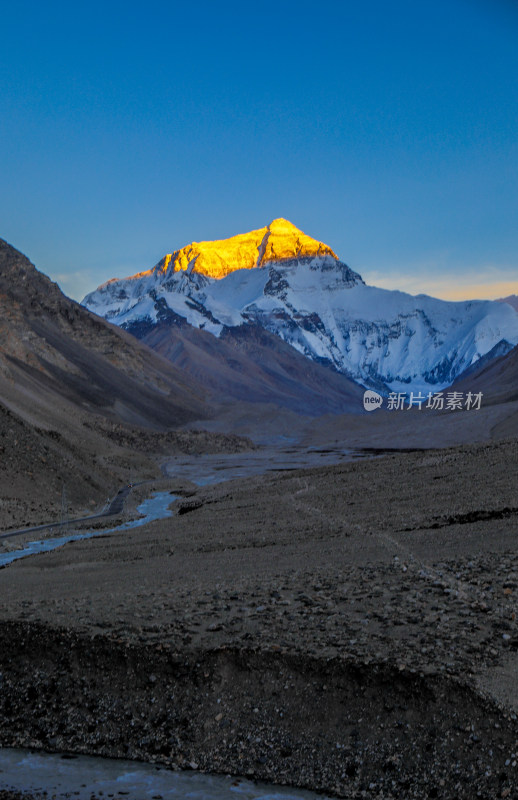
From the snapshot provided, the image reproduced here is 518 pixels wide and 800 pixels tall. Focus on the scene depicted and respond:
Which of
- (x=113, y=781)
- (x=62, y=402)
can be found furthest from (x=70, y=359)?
(x=113, y=781)

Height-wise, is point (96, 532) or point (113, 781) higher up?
point (113, 781)

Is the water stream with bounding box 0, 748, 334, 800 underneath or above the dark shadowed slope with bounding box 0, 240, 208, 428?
underneath

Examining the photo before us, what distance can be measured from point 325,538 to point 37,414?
49.4 meters

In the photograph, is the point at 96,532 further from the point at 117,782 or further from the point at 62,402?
the point at 62,402

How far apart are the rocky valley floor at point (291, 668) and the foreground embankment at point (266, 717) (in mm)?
24

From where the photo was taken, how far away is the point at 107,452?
7544 cm

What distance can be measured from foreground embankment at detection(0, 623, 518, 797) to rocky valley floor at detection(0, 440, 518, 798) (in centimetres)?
2

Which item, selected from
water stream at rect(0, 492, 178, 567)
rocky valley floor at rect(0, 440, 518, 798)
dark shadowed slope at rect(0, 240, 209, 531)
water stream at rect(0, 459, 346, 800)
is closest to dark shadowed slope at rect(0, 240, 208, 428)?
dark shadowed slope at rect(0, 240, 209, 531)

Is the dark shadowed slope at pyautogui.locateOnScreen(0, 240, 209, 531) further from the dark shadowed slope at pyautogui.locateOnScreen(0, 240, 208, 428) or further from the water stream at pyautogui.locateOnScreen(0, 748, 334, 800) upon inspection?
the water stream at pyautogui.locateOnScreen(0, 748, 334, 800)

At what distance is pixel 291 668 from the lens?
13305mm

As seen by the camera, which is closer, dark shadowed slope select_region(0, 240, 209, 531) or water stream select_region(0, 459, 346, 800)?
water stream select_region(0, 459, 346, 800)

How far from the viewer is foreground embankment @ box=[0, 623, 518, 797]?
36.1 feet

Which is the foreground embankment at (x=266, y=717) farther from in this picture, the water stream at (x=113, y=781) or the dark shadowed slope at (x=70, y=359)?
the dark shadowed slope at (x=70, y=359)

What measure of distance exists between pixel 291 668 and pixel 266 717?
113cm
